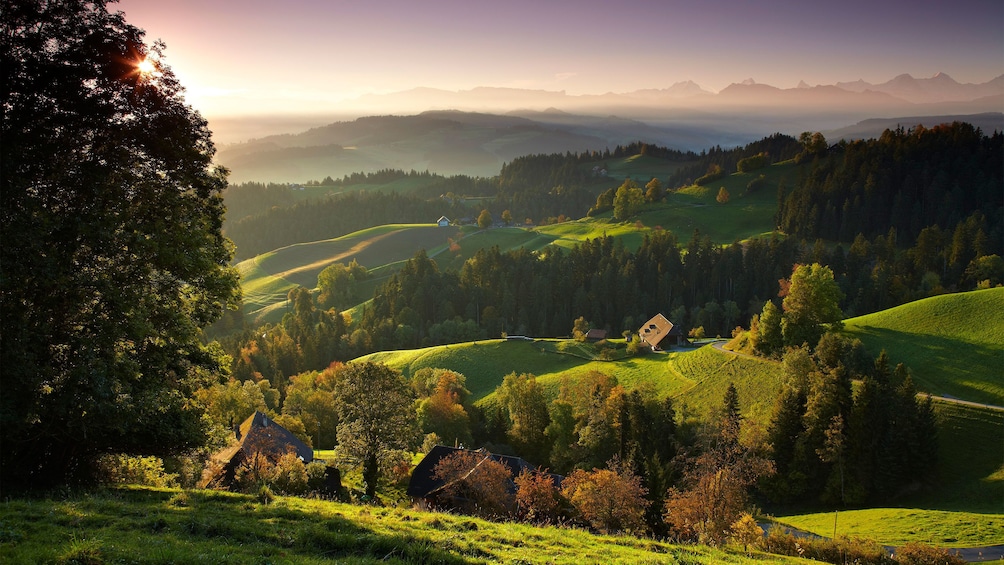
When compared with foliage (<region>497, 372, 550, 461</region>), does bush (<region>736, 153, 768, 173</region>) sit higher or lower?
higher

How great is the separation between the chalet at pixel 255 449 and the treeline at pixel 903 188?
5045 inches

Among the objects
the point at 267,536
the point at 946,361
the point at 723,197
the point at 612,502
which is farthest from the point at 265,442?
the point at 723,197

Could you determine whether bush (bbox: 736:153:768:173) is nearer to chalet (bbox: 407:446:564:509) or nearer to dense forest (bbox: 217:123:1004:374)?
dense forest (bbox: 217:123:1004:374)

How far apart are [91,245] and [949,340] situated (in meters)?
72.7

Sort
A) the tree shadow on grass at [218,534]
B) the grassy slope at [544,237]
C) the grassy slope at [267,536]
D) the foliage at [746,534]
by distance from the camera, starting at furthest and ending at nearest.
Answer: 1. the grassy slope at [544,237]
2. the foliage at [746,534]
3. the tree shadow on grass at [218,534]
4. the grassy slope at [267,536]

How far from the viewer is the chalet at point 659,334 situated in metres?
83.2

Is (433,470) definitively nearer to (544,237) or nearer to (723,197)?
(544,237)

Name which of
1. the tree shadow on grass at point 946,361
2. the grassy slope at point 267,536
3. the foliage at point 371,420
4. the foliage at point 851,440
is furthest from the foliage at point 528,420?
the grassy slope at point 267,536

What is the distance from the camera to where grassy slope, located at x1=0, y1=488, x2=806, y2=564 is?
1187 centimetres

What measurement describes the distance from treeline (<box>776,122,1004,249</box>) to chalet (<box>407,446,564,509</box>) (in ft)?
394

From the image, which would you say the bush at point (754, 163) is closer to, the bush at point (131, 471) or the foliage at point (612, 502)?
the foliage at point (612, 502)

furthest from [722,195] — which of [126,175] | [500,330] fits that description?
[126,175]


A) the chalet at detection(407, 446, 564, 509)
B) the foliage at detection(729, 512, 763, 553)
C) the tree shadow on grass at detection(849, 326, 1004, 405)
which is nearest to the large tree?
the foliage at detection(729, 512, 763, 553)

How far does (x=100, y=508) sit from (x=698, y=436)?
44.1 m
